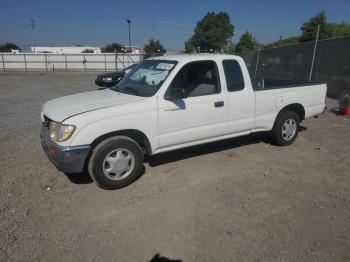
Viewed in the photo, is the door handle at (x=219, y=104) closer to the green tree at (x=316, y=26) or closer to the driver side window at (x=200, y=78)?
the driver side window at (x=200, y=78)

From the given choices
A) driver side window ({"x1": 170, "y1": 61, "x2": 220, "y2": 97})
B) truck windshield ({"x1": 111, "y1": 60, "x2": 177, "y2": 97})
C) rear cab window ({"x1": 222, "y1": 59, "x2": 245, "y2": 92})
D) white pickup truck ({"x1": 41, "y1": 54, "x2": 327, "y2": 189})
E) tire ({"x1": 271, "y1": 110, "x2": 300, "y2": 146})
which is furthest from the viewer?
tire ({"x1": 271, "y1": 110, "x2": 300, "y2": 146})

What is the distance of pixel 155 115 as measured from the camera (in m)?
4.57

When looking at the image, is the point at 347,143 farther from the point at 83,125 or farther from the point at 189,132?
the point at 83,125

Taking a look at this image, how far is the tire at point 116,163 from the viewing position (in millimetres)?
4242

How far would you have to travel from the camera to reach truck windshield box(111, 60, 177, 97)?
4820 millimetres

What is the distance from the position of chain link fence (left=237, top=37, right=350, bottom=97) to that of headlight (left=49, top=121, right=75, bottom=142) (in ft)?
37.1

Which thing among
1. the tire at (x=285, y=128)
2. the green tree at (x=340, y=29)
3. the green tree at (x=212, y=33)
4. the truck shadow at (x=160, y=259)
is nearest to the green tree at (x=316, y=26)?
the green tree at (x=340, y=29)

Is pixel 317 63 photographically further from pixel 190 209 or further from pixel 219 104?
pixel 190 209

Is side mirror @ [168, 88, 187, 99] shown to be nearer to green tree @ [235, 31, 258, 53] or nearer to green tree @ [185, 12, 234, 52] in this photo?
green tree @ [235, 31, 258, 53]

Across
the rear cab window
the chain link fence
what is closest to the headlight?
the rear cab window

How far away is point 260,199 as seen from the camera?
4211 mm

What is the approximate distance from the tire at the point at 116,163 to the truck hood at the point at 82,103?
20.0 inches

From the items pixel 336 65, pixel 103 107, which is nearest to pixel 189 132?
pixel 103 107

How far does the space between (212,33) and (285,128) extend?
7085 centimetres
